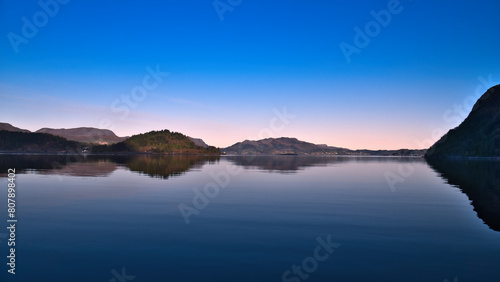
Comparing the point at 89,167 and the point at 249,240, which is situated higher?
the point at 89,167

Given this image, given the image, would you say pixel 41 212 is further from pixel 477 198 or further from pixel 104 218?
pixel 477 198

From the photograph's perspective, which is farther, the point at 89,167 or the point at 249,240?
the point at 89,167

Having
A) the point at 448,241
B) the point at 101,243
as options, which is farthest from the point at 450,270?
the point at 101,243

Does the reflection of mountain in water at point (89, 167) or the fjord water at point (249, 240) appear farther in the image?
the reflection of mountain in water at point (89, 167)

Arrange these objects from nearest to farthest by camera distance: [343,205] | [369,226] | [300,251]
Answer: [300,251] → [369,226] → [343,205]

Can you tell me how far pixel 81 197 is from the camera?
2814 cm

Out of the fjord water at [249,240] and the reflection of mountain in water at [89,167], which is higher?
the reflection of mountain in water at [89,167]

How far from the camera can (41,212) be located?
71.0ft

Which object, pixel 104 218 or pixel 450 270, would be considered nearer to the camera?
pixel 450 270

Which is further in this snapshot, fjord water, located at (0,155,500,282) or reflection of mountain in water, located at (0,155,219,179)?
reflection of mountain in water, located at (0,155,219,179)

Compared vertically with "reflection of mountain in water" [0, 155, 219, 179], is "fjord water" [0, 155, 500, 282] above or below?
below

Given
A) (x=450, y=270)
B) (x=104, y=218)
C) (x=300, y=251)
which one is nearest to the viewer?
(x=450, y=270)

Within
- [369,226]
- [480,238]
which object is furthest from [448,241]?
[369,226]

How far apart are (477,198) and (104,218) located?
31965mm
